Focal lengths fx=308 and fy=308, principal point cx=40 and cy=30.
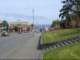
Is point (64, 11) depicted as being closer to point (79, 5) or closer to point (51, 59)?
point (79, 5)

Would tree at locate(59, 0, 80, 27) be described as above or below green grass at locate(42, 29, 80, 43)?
A: above

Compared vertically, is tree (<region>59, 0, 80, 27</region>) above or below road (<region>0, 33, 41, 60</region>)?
above

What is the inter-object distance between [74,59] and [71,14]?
72.6 meters

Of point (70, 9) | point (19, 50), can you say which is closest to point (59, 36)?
point (19, 50)

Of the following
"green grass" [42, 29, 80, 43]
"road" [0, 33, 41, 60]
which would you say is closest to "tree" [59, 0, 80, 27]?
"green grass" [42, 29, 80, 43]

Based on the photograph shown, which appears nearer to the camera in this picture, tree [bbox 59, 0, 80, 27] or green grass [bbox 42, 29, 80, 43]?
green grass [bbox 42, 29, 80, 43]

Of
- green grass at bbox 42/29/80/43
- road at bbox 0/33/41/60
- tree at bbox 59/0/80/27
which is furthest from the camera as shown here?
tree at bbox 59/0/80/27

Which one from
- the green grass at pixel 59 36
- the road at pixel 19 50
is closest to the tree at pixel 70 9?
the green grass at pixel 59 36

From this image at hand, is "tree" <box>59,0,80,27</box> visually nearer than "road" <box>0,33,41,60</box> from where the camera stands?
No

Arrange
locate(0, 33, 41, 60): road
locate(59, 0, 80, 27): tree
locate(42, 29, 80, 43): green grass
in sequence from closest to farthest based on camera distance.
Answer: locate(0, 33, 41, 60): road < locate(42, 29, 80, 43): green grass < locate(59, 0, 80, 27): tree

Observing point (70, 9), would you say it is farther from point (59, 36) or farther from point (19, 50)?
point (19, 50)

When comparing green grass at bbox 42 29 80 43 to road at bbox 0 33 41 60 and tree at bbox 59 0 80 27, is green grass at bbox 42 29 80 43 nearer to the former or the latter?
road at bbox 0 33 41 60

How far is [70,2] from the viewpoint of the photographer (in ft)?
276

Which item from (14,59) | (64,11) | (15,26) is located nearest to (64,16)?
(64,11)
